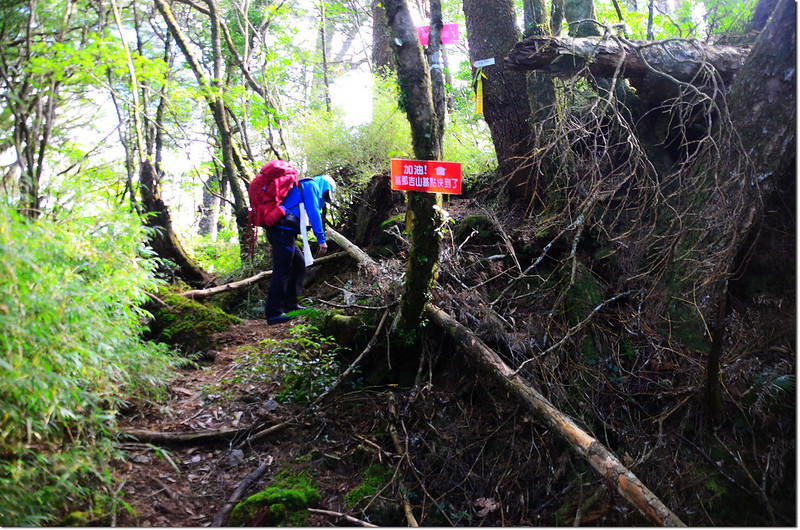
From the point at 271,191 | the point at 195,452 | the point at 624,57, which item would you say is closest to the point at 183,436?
the point at 195,452

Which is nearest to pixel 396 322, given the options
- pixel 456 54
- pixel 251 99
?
pixel 251 99

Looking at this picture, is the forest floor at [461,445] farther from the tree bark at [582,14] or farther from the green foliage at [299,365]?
the tree bark at [582,14]

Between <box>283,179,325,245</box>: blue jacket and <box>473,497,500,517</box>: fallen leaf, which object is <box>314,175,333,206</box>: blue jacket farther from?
<box>473,497,500,517</box>: fallen leaf

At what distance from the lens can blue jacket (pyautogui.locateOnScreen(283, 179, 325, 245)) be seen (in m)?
6.04

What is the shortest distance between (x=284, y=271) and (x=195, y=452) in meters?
2.61

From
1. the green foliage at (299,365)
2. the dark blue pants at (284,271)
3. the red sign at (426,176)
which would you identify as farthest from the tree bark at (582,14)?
the green foliage at (299,365)

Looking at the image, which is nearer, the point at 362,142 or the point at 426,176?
the point at 426,176

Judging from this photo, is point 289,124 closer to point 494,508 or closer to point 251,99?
point 251,99

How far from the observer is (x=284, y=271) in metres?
6.18

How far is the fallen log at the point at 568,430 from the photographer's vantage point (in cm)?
279

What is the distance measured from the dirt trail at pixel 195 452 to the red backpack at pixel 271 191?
1763 millimetres

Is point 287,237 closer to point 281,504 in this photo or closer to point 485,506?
point 281,504

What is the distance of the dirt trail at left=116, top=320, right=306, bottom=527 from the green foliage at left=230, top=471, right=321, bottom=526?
24cm

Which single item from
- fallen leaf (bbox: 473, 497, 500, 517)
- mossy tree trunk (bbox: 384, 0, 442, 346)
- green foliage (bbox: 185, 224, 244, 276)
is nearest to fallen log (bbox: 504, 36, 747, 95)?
mossy tree trunk (bbox: 384, 0, 442, 346)
